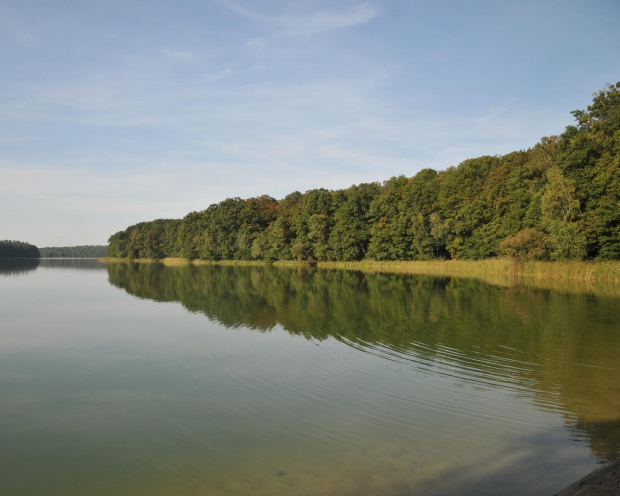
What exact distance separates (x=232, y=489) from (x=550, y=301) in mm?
21329

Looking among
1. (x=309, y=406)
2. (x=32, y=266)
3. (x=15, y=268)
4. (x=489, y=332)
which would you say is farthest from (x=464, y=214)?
(x=32, y=266)

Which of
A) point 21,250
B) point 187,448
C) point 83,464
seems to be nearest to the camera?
point 83,464

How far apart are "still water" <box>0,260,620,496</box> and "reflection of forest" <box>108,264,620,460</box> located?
74 mm

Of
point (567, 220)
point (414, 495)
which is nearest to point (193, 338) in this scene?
point (414, 495)

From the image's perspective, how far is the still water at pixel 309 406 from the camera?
538 centimetres

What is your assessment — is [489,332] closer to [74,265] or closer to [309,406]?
[309,406]

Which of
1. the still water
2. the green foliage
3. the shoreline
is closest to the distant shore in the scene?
the green foliage

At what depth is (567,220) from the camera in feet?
126

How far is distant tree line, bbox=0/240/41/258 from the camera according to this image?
463ft

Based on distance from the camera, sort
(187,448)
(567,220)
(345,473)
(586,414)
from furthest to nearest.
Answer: (567,220) < (586,414) < (187,448) < (345,473)

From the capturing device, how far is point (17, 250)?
488ft

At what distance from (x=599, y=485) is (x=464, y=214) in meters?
55.4

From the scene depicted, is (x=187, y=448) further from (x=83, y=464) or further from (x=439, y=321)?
(x=439, y=321)

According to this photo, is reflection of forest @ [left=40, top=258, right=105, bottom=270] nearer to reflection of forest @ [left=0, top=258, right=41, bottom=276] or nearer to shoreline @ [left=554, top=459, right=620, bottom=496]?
reflection of forest @ [left=0, top=258, right=41, bottom=276]
